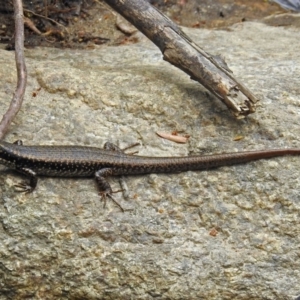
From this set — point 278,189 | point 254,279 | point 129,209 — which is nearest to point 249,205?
point 278,189

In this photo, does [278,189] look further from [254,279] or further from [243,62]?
[243,62]

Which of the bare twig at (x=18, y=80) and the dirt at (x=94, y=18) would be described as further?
the dirt at (x=94, y=18)

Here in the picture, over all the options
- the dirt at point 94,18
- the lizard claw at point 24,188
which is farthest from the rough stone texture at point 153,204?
the dirt at point 94,18

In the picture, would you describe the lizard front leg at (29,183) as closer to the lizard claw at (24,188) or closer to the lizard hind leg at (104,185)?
the lizard claw at (24,188)

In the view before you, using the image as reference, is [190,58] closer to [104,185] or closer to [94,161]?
[94,161]

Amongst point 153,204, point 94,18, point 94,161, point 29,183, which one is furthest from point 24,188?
point 94,18

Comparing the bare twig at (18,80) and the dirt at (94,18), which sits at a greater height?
the bare twig at (18,80)
